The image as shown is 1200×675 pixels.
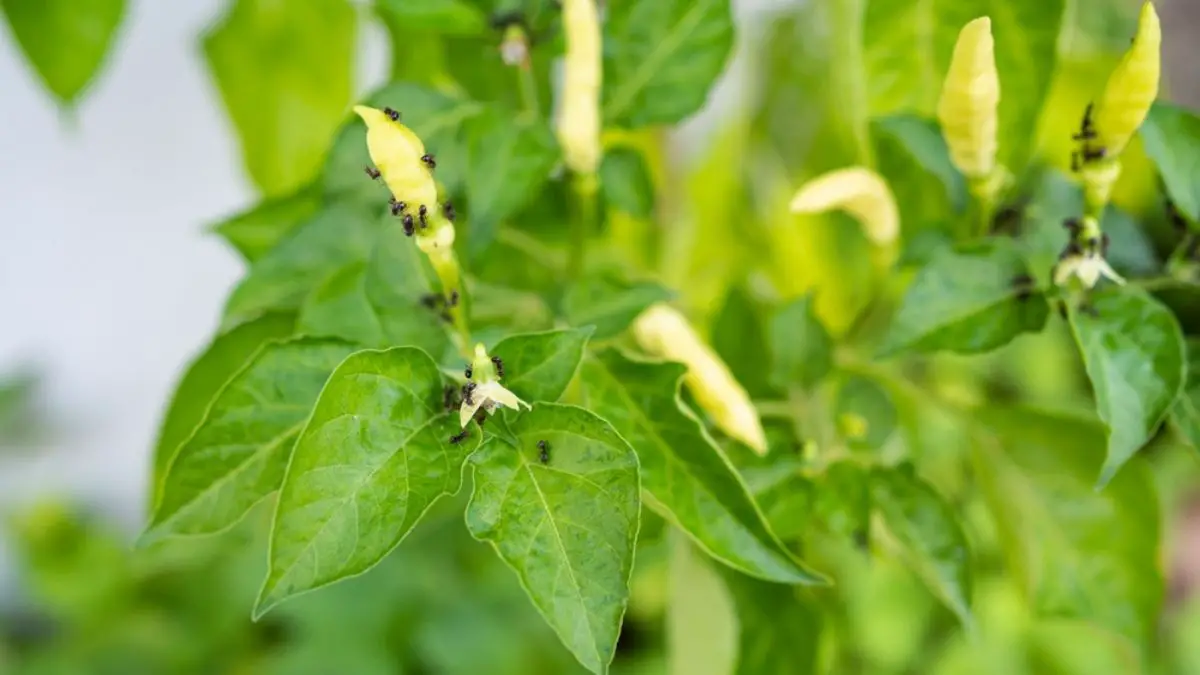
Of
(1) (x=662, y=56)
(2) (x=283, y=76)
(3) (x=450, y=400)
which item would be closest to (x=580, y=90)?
(1) (x=662, y=56)

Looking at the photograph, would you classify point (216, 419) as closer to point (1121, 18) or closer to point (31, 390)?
point (1121, 18)

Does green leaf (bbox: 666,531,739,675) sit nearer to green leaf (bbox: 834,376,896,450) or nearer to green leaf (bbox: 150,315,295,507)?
green leaf (bbox: 834,376,896,450)

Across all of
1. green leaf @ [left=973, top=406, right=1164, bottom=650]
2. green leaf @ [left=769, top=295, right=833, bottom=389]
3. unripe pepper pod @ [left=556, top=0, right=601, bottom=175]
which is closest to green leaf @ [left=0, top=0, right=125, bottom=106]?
unripe pepper pod @ [left=556, top=0, right=601, bottom=175]

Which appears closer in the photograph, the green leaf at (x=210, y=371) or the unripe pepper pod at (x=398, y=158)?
the unripe pepper pod at (x=398, y=158)

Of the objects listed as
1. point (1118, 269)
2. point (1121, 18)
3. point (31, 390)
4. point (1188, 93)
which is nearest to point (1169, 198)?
point (1118, 269)

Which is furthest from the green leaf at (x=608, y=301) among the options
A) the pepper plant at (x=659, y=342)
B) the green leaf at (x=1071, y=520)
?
the green leaf at (x=1071, y=520)

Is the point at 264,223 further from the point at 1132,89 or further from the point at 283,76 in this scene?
the point at 1132,89

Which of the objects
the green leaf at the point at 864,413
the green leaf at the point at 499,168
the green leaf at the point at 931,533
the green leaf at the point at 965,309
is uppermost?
the green leaf at the point at 499,168

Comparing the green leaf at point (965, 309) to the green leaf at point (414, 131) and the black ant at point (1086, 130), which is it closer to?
the black ant at point (1086, 130)
